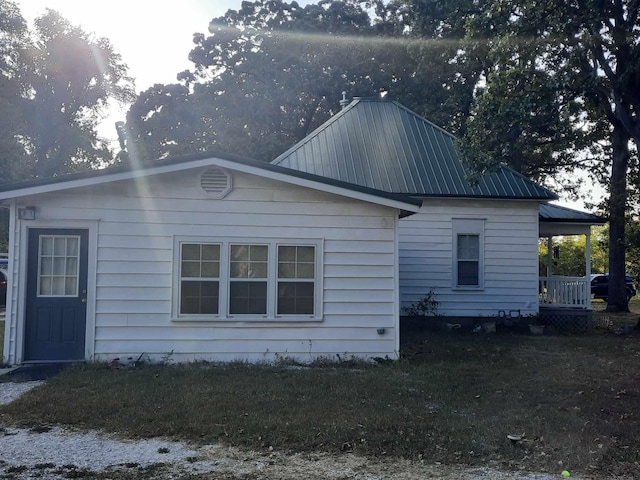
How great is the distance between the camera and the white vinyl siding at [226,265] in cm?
979

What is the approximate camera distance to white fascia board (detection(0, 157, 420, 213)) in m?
9.33

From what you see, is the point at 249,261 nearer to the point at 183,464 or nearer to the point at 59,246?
the point at 59,246

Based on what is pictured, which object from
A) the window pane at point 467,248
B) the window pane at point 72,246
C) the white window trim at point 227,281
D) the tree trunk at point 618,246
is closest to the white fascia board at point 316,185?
the white window trim at point 227,281

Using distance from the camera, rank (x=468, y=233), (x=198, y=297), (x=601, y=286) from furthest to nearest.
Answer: (x=601, y=286), (x=468, y=233), (x=198, y=297)

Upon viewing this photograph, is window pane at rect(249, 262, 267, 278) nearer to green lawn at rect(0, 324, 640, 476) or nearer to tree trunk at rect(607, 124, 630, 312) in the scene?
green lawn at rect(0, 324, 640, 476)

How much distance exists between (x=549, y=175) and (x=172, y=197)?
73.4 feet

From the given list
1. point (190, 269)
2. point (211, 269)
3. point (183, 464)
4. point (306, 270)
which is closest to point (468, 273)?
point (306, 270)

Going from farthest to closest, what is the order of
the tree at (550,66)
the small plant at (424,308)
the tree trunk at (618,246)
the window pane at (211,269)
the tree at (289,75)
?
the tree at (289,75), the tree trunk at (618,246), the small plant at (424,308), the tree at (550,66), the window pane at (211,269)

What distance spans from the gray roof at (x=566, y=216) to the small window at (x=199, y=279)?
10183 millimetres

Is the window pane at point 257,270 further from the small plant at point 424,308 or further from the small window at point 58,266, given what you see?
the small plant at point 424,308

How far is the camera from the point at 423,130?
17953 millimetres

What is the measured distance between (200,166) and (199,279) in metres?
1.84

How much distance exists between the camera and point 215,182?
32.8 ft

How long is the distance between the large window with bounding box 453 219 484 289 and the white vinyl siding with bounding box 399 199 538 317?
0.03 m
